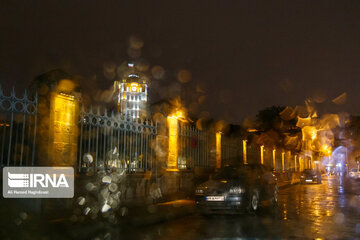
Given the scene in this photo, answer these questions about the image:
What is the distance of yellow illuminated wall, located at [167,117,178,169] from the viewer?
14531 mm

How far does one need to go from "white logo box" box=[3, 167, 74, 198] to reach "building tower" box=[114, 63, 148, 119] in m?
149

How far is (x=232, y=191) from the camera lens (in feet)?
34.6

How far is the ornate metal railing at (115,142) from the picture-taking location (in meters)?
10.5

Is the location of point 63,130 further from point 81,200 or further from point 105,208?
point 105,208

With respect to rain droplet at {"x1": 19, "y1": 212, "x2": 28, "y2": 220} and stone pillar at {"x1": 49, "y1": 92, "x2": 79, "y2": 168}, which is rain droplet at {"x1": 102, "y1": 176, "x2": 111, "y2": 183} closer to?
stone pillar at {"x1": 49, "y1": 92, "x2": 79, "y2": 168}

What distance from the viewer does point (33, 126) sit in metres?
9.10

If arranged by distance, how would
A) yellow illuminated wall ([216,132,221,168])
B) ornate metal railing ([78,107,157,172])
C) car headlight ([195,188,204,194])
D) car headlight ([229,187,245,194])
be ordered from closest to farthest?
1. ornate metal railing ([78,107,157,172])
2. car headlight ([229,187,245,194])
3. car headlight ([195,188,204,194])
4. yellow illuminated wall ([216,132,221,168])

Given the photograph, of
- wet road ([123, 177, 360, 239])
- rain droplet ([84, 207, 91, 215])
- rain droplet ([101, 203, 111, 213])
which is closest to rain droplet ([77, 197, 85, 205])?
rain droplet ([84, 207, 91, 215])

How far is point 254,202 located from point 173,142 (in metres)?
4.67

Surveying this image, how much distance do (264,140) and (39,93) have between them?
83.8 feet

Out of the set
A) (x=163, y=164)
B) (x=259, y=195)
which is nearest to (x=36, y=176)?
(x=163, y=164)

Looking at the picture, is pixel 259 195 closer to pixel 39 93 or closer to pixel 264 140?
pixel 39 93

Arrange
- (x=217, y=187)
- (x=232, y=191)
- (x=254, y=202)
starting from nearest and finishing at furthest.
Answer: (x=232, y=191) → (x=217, y=187) → (x=254, y=202)

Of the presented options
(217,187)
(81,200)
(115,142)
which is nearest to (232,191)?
(217,187)
